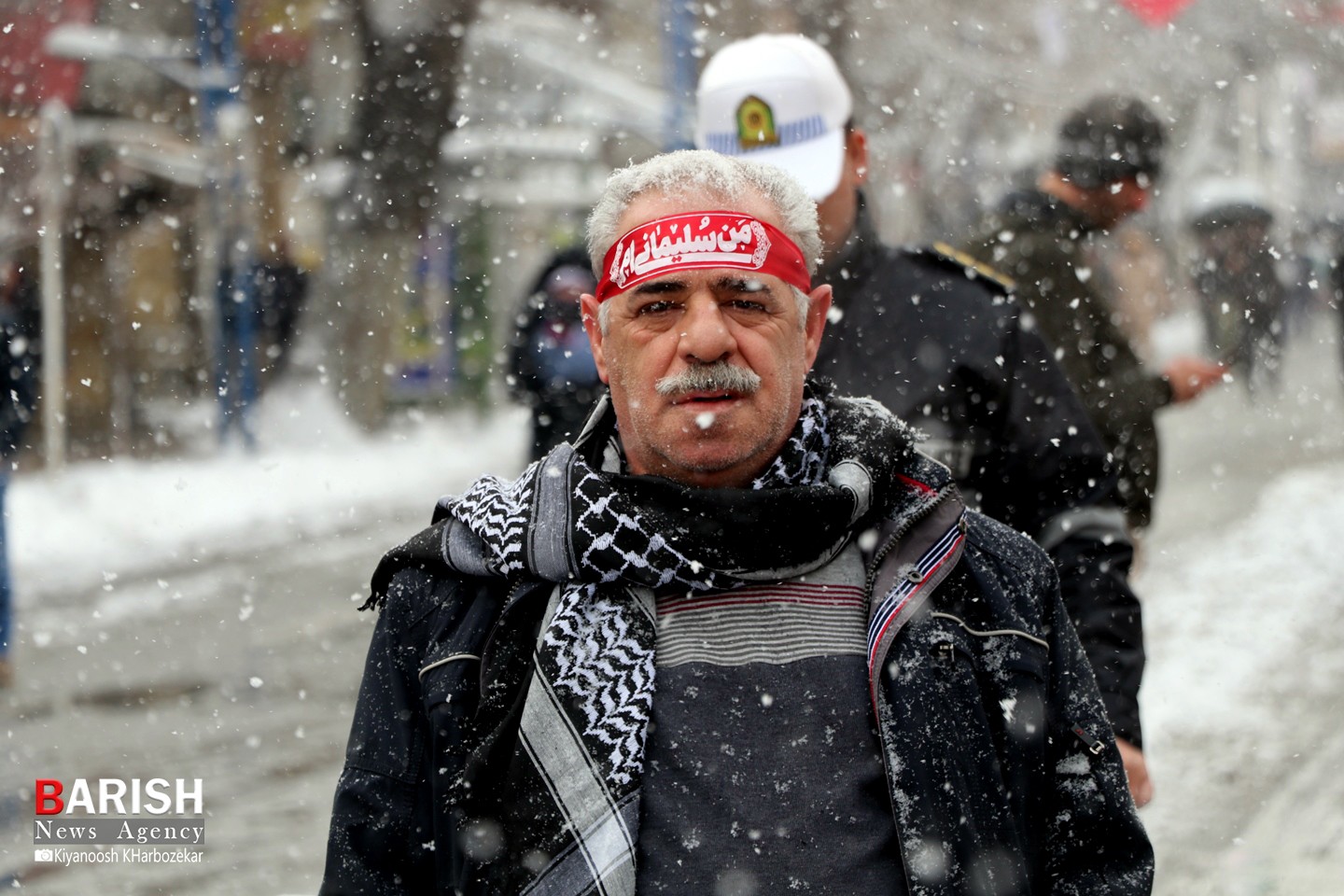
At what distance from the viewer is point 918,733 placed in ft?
6.79

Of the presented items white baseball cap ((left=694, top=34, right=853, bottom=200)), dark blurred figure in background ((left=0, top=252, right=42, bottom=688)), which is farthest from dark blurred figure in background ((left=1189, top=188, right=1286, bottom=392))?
dark blurred figure in background ((left=0, top=252, right=42, bottom=688))

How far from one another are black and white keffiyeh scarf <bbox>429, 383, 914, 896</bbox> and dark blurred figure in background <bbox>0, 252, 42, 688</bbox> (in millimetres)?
9670

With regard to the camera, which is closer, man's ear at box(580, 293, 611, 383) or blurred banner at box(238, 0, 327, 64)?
man's ear at box(580, 293, 611, 383)

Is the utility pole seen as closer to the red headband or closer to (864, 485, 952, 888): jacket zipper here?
the red headband

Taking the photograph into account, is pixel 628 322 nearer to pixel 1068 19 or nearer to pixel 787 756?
pixel 787 756

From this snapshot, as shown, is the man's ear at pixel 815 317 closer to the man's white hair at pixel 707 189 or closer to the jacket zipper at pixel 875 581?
the man's white hair at pixel 707 189

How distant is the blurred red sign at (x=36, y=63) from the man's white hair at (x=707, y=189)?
542 inches

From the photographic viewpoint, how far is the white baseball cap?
3566mm

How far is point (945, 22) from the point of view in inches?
994

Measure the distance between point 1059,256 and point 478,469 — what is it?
45.1 ft

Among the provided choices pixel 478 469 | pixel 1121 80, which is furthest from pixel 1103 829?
pixel 1121 80

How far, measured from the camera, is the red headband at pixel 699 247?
224 cm

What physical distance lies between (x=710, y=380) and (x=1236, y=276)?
12.4 metres

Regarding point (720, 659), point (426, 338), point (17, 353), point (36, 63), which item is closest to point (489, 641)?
point (720, 659)
